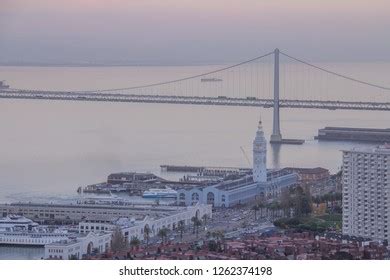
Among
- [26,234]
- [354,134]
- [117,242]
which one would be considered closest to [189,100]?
[354,134]

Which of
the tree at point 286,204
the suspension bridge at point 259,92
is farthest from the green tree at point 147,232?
the suspension bridge at point 259,92

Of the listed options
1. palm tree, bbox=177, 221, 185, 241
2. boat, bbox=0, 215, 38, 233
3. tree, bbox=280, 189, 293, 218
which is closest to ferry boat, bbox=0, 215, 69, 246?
boat, bbox=0, 215, 38, 233

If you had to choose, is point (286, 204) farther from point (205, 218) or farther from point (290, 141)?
point (290, 141)

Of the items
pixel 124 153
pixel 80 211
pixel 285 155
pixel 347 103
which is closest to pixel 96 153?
pixel 124 153

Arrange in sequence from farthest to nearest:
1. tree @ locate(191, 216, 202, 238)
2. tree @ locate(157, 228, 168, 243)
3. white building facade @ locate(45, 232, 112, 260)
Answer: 1. tree @ locate(191, 216, 202, 238)
2. tree @ locate(157, 228, 168, 243)
3. white building facade @ locate(45, 232, 112, 260)

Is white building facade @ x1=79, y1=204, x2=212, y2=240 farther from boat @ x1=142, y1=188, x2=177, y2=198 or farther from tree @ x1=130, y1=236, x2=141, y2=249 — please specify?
boat @ x1=142, y1=188, x2=177, y2=198
